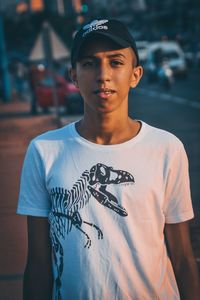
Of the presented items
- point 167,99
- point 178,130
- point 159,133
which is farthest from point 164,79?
point 159,133

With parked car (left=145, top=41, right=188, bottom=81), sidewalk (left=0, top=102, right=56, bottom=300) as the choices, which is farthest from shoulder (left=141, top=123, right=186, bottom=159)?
parked car (left=145, top=41, right=188, bottom=81)

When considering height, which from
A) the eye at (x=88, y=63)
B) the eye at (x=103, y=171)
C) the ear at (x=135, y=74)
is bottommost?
the eye at (x=103, y=171)

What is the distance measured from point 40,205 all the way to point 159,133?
1.64 ft

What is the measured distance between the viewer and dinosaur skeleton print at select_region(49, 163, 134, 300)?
2.19 meters

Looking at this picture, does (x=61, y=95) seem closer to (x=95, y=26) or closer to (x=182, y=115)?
(x=182, y=115)

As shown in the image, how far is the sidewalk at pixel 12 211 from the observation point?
203 inches

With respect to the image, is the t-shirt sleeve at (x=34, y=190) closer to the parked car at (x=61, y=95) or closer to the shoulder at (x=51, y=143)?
the shoulder at (x=51, y=143)

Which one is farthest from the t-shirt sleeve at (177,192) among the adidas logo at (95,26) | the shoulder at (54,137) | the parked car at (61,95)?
the parked car at (61,95)

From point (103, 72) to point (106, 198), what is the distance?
444 millimetres

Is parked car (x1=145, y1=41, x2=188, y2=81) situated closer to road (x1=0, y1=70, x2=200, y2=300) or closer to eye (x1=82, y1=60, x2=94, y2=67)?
road (x1=0, y1=70, x2=200, y2=300)

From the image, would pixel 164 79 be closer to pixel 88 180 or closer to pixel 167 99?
pixel 167 99

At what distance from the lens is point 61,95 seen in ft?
74.4

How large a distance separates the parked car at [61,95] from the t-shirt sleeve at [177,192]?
19.2 meters

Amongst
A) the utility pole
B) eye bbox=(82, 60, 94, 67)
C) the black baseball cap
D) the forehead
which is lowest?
the utility pole
